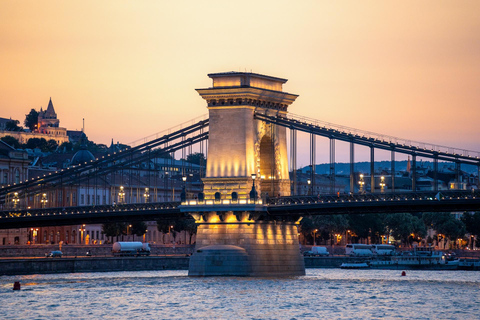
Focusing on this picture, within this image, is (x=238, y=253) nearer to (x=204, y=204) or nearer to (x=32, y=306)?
(x=204, y=204)

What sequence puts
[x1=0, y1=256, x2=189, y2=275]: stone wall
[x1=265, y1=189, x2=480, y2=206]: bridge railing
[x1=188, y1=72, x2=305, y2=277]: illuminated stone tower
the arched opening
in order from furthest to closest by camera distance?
[x1=0, y1=256, x2=189, y2=275]: stone wall < the arched opening < [x1=188, y1=72, x2=305, y2=277]: illuminated stone tower < [x1=265, y1=189, x2=480, y2=206]: bridge railing

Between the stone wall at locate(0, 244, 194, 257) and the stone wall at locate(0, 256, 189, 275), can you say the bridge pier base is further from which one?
the stone wall at locate(0, 244, 194, 257)

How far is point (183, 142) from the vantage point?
111 metres

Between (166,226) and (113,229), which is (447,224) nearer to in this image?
(166,226)

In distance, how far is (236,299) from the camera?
271 feet

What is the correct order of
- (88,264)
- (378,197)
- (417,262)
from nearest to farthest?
(378,197)
(88,264)
(417,262)

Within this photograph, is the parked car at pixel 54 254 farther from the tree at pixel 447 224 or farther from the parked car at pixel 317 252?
the tree at pixel 447 224

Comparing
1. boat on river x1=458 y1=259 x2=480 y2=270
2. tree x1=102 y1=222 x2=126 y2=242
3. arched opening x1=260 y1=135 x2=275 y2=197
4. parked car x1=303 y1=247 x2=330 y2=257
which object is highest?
arched opening x1=260 y1=135 x2=275 y2=197

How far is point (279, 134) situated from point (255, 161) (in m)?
4.85

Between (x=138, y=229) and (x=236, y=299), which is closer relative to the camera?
(x=236, y=299)

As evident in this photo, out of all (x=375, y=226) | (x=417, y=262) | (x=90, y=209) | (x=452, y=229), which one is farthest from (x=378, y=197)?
(x=452, y=229)

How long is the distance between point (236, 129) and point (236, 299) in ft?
81.9

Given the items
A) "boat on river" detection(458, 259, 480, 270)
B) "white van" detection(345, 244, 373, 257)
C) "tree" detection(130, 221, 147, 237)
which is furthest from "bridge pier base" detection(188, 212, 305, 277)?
"tree" detection(130, 221, 147, 237)

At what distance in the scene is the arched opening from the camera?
351 ft
